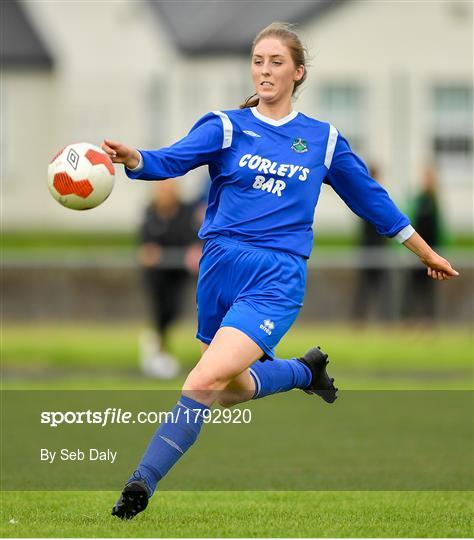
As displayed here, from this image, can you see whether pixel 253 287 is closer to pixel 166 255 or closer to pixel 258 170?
pixel 258 170

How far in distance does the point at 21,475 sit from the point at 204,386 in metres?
2.14

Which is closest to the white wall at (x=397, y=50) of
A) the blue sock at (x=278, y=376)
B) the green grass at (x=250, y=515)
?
the blue sock at (x=278, y=376)

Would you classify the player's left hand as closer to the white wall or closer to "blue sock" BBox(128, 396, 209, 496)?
"blue sock" BBox(128, 396, 209, 496)

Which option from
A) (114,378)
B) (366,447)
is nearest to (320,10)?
(114,378)

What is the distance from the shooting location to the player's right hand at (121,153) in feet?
21.1

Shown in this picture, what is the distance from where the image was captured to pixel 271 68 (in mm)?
6793

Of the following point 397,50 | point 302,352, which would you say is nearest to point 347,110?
point 397,50

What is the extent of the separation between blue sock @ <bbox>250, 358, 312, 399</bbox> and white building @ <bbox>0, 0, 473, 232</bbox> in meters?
17.3

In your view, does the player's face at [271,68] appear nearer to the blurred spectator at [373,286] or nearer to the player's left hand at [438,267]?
the player's left hand at [438,267]

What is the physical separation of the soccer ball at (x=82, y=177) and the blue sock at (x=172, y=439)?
1.01 metres

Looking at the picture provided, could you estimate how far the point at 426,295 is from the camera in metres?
17.4

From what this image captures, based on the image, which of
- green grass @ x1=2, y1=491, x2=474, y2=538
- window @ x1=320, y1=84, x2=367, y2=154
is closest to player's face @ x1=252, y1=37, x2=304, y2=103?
green grass @ x1=2, y1=491, x2=474, y2=538

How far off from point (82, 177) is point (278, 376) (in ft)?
5.34

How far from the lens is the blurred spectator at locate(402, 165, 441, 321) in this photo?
1730 cm
